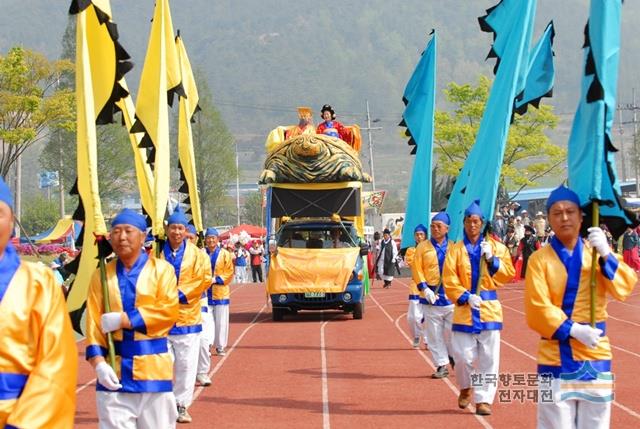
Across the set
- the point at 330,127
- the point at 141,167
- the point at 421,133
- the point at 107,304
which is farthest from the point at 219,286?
the point at 330,127

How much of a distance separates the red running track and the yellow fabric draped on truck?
747mm

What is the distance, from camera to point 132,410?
696cm

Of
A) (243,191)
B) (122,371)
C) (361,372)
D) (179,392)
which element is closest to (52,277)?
(122,371)

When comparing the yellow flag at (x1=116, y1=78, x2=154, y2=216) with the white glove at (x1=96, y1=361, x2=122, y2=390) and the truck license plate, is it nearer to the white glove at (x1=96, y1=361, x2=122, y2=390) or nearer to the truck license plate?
the white glove at (x1=96, y1=361, x2=122, y2=390)

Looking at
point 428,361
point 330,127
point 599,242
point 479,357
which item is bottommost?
point 428,361

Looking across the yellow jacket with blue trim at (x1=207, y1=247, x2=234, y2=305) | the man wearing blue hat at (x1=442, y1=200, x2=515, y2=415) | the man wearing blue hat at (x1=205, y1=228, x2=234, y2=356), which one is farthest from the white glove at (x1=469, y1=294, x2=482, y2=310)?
the yellow jacket with blue trim at (x1=207, y1=247, x2=234, y2=305)

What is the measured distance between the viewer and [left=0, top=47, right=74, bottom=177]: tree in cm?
3250

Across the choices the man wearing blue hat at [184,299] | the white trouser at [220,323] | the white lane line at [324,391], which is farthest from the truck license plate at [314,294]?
the man wearing blue hat at [184,299]

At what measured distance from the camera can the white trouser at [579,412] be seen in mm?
6453

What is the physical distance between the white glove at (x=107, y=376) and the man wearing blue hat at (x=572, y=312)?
8.47ft

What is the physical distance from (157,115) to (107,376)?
118 inches

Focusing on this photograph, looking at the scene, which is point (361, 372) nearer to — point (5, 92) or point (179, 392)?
point (179, 392)

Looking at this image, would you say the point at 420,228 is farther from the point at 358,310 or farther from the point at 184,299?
the point at 358,310

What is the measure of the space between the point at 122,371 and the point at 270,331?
41.5 feet
